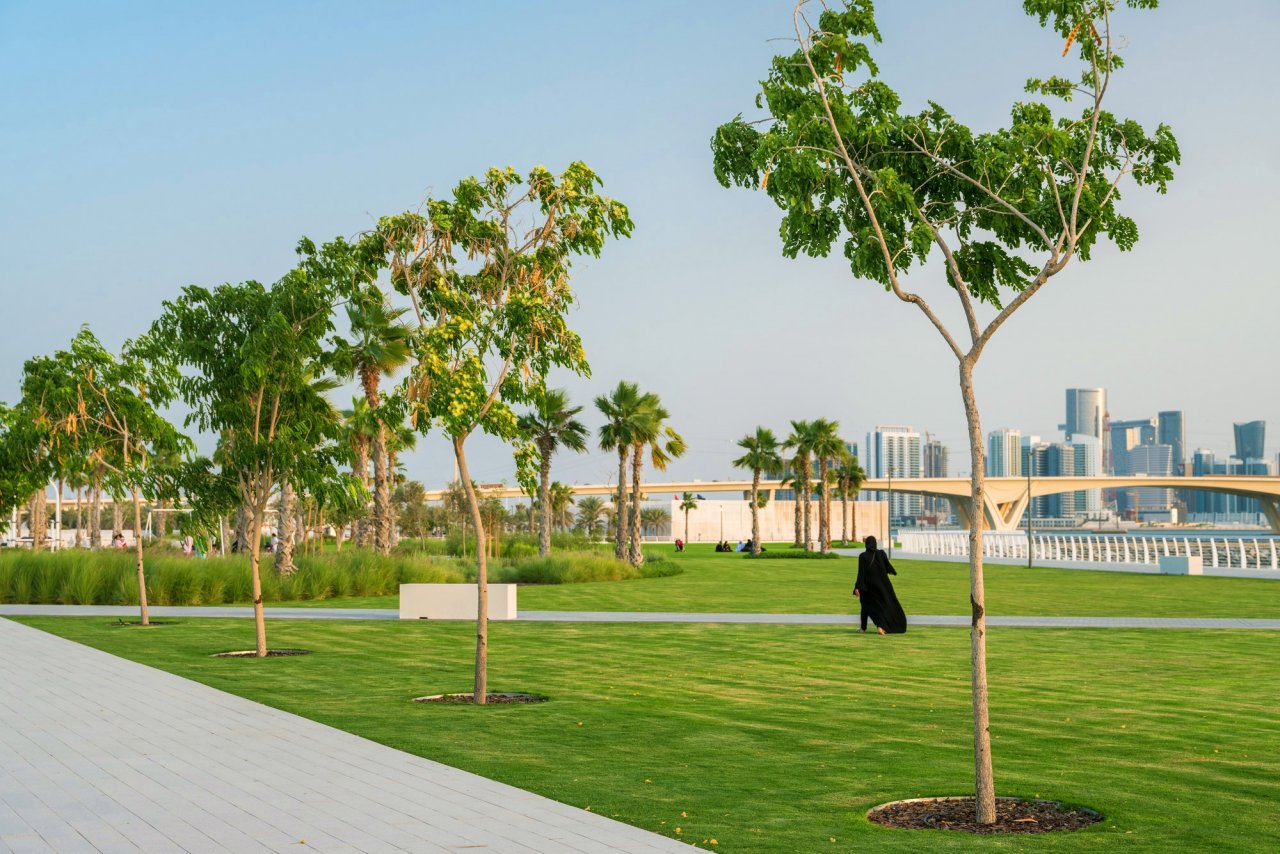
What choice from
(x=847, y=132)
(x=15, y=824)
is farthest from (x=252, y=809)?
(x=847, y=132)

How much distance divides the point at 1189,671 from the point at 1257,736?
4.96 metres

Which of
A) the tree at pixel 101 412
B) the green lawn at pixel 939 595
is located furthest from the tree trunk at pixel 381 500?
the tree at pixel 101 412

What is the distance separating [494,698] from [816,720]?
343 centimetres

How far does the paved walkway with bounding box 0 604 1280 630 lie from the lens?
73.0 feet

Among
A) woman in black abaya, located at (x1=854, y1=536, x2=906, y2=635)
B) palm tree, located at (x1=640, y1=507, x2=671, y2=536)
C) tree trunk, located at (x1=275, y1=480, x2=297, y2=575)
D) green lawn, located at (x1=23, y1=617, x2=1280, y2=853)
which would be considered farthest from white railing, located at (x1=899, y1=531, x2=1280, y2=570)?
palm tree, located at (x1=640, y1=507, x2=671, y2=536)

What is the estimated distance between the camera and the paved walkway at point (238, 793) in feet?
22.3

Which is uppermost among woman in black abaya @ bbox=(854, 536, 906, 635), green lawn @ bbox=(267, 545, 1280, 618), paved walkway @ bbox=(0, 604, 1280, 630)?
woman in black abaya @ bbox=(854, 536, 906, 635)

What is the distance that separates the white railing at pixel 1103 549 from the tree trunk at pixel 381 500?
17880 millimetres

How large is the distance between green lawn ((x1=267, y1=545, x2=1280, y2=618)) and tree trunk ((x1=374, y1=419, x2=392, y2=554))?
4.81 m

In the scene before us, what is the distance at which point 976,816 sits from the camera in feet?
24.4

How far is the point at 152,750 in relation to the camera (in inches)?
387

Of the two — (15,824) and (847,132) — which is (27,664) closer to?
(15,824)

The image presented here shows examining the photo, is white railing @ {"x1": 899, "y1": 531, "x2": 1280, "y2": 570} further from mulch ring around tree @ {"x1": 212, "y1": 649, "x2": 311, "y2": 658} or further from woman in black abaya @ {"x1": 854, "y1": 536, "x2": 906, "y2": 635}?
mulch ring around tree @ {"x1": 212, "y1": 649, "x2": 311, "y2": 658}

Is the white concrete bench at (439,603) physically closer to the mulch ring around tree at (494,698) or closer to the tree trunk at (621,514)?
the mulch ring around tree at (494,698)
